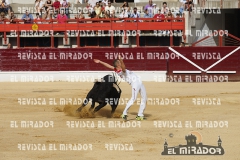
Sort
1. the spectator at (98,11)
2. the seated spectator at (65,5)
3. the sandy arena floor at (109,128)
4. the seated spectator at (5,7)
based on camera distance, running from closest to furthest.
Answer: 1. the sandy arena floor at (109,128)
2. the spectator at (98,11)
3. the seated spectator at (65,5)
4. the seated spectator at (5,7)

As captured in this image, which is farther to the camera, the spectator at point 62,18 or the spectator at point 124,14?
the spectator at point 124,14

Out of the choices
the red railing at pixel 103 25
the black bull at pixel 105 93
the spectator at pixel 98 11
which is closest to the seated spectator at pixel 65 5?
the red railing at pixel 103 25

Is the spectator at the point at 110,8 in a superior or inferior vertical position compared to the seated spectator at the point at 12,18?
superior

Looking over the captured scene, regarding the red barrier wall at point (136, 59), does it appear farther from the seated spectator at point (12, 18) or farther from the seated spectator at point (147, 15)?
the seated spectator at point (147, 15)

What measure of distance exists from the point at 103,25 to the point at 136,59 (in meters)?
2.66

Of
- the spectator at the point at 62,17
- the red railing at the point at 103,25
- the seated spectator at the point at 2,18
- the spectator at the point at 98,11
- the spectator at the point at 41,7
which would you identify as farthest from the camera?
the spectator at the point at 41,7

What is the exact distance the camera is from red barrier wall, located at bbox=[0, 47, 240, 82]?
25094 mm

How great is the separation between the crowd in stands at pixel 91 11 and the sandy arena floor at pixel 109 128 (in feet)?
22.1

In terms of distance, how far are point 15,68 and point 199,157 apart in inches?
655

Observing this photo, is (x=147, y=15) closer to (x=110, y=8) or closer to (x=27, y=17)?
(x=110, y=8)

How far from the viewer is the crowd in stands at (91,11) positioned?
2770cm

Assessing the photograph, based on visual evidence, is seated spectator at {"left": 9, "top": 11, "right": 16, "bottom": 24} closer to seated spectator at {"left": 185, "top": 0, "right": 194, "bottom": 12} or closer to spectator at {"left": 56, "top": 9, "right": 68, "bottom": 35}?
spectator at {"left": 56, "top": 9, "right": 68, "bottom": 35}

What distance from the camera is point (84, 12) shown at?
29172mm

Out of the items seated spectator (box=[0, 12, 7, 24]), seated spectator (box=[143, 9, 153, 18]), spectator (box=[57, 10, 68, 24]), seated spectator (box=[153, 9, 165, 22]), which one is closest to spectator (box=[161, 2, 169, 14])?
seated spectator (box=[153, 9, 165, 22])
